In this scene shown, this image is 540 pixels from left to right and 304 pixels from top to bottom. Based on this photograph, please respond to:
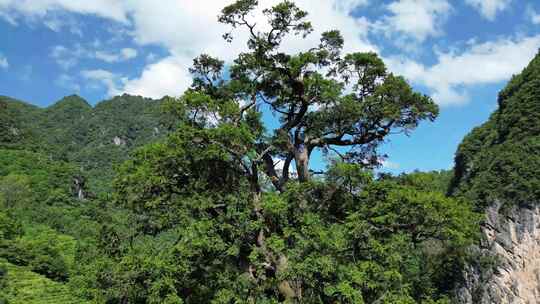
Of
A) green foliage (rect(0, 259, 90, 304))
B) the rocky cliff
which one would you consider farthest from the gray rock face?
green foliage (rect(0, 259, 90, 304))

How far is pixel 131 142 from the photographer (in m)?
187

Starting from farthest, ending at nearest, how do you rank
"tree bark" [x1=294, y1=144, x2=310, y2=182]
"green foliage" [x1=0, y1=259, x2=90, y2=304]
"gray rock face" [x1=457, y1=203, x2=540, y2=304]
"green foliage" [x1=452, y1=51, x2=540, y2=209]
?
"green foliage" [x1=452, y1=51, x2=540, y2=209] < "gray rock face" [x1=457, y1=203, x2=540, y2=304] < "green foliage" [x1=0, y1=259, x2=90, y2=304] < "tree bark" [x1=294, y1=144, x2=310, y2=182]

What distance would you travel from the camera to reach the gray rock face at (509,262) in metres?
51.3

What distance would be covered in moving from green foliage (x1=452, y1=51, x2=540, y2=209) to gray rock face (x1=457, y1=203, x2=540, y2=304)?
5.99 feet

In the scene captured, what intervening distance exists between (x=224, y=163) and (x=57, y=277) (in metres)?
59.8

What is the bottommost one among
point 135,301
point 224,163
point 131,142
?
point 135,301

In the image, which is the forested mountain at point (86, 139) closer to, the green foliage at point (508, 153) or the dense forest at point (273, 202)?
the green foliage at point (508, 153)

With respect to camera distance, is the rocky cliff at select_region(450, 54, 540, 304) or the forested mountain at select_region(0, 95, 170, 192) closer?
the rocky cliff at select_region(450, 54, 540, 304)

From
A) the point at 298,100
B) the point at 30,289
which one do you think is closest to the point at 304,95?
the point at 298,100

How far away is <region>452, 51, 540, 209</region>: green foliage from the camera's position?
56656mm

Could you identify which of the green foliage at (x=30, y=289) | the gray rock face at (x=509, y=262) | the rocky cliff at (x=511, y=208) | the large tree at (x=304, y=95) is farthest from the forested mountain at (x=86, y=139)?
the large tree at (x=304, y=95)

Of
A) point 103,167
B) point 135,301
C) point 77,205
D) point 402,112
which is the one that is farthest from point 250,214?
point 103,167

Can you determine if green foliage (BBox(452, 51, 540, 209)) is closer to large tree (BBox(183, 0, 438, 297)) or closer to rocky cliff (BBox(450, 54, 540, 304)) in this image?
rocky cliff (BBox(450, 54, 540, 304))

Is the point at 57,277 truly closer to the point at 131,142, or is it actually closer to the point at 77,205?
the point at 77,205
